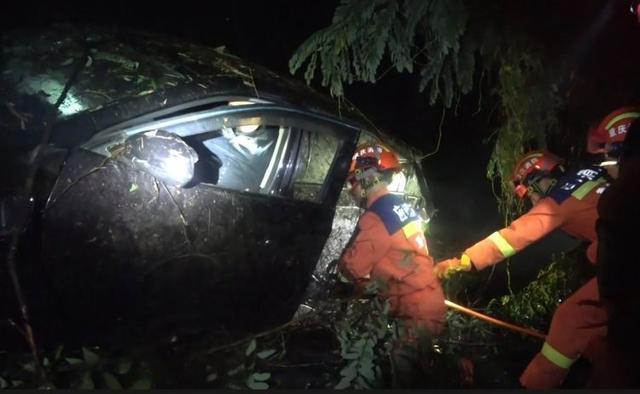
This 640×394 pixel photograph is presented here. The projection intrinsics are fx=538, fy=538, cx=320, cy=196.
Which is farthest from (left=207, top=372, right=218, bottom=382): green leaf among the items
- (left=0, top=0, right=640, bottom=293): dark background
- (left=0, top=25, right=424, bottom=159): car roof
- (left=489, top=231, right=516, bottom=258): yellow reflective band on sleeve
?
(left=0, top=0, right=640, bottom=293): dark background

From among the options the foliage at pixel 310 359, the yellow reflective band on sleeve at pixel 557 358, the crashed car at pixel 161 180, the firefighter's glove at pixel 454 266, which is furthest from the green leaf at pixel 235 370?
the yellow reflective band on sleeve at pixel 557 358

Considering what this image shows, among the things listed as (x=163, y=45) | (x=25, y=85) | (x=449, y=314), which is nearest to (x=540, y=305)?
(x=449, y=314)

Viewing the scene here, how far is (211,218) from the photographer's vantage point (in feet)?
8.95

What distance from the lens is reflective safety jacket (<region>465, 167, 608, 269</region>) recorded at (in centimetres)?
353

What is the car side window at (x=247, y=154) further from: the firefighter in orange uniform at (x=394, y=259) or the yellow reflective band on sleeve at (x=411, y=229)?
the yellow reflective band on sleeve at (x=411, y=229)

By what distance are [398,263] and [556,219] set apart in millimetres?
1105

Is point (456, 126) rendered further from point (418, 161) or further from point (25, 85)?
point (25, 85)

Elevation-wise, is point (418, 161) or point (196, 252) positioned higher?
point (418, 161)

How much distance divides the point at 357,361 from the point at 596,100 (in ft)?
9.08

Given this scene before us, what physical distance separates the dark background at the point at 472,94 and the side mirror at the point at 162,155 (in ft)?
5.30

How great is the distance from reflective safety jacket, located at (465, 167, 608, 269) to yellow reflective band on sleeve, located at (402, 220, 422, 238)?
0.41 metres

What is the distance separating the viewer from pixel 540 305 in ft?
14.9

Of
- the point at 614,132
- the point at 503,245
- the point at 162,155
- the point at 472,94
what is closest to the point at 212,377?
the point at 162,155

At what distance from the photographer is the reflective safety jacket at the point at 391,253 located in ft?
11.4
